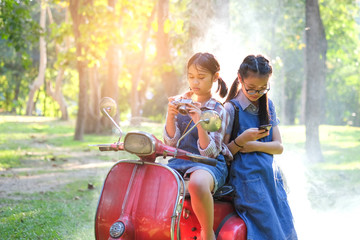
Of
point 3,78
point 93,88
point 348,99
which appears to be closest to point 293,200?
point 93,88

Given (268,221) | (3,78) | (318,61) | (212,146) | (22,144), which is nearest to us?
(212,146)

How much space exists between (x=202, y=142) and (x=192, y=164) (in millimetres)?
174

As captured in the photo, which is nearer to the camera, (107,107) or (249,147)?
(107,107)

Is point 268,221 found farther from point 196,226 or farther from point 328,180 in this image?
point 328,180

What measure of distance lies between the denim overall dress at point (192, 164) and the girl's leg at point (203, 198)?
7 centimetres

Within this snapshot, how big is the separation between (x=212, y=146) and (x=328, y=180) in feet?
20.5

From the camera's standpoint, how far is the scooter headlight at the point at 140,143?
2.61 m

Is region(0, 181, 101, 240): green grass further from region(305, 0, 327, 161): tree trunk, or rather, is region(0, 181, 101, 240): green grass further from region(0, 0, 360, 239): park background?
region(305, 0, 327, 161): tree trunk

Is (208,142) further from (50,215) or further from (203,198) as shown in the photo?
(50,215)

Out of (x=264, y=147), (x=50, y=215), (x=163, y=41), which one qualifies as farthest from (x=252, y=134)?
(x=163, y=41)

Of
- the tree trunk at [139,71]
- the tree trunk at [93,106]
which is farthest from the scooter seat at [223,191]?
the tree trunk at [139,71]

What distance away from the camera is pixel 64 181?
24.1 ft

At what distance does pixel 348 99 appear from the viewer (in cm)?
4900

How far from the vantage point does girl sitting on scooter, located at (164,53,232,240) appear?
104 inches
